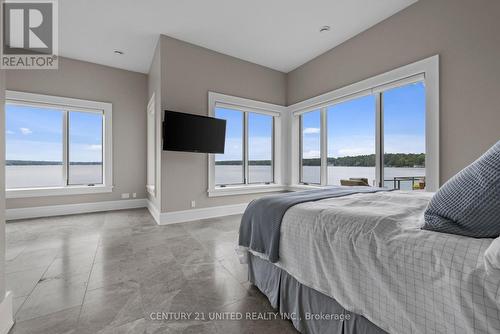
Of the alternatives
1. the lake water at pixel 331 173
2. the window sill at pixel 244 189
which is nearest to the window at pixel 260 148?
the lake water at pixel 331 173

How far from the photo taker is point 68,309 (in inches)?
59.6

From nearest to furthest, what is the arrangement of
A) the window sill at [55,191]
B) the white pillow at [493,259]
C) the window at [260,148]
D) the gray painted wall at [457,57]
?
the white pillow at [493,259], the gray painted wall at [457,57], the window sill at [55,191], the window at [260,148]

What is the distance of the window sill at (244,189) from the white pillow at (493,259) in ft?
12.1

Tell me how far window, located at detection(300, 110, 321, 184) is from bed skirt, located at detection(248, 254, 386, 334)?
129 inches

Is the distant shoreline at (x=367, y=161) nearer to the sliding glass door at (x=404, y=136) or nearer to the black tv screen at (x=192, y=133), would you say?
the sliding glass door at (x=404, y=136)

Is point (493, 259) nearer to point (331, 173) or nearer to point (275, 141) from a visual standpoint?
point (331, 173)

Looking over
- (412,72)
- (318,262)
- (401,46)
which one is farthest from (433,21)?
(318,262)

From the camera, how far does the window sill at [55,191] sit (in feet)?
12.9

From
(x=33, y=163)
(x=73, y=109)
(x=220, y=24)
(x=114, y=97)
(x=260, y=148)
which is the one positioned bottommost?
(x=33, y=163)

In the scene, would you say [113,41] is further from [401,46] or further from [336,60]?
[401,46]

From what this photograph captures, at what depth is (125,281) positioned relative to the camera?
1875 mm

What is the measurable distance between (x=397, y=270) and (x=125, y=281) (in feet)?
6.58

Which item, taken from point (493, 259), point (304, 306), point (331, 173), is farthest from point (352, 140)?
point (493, 259)
